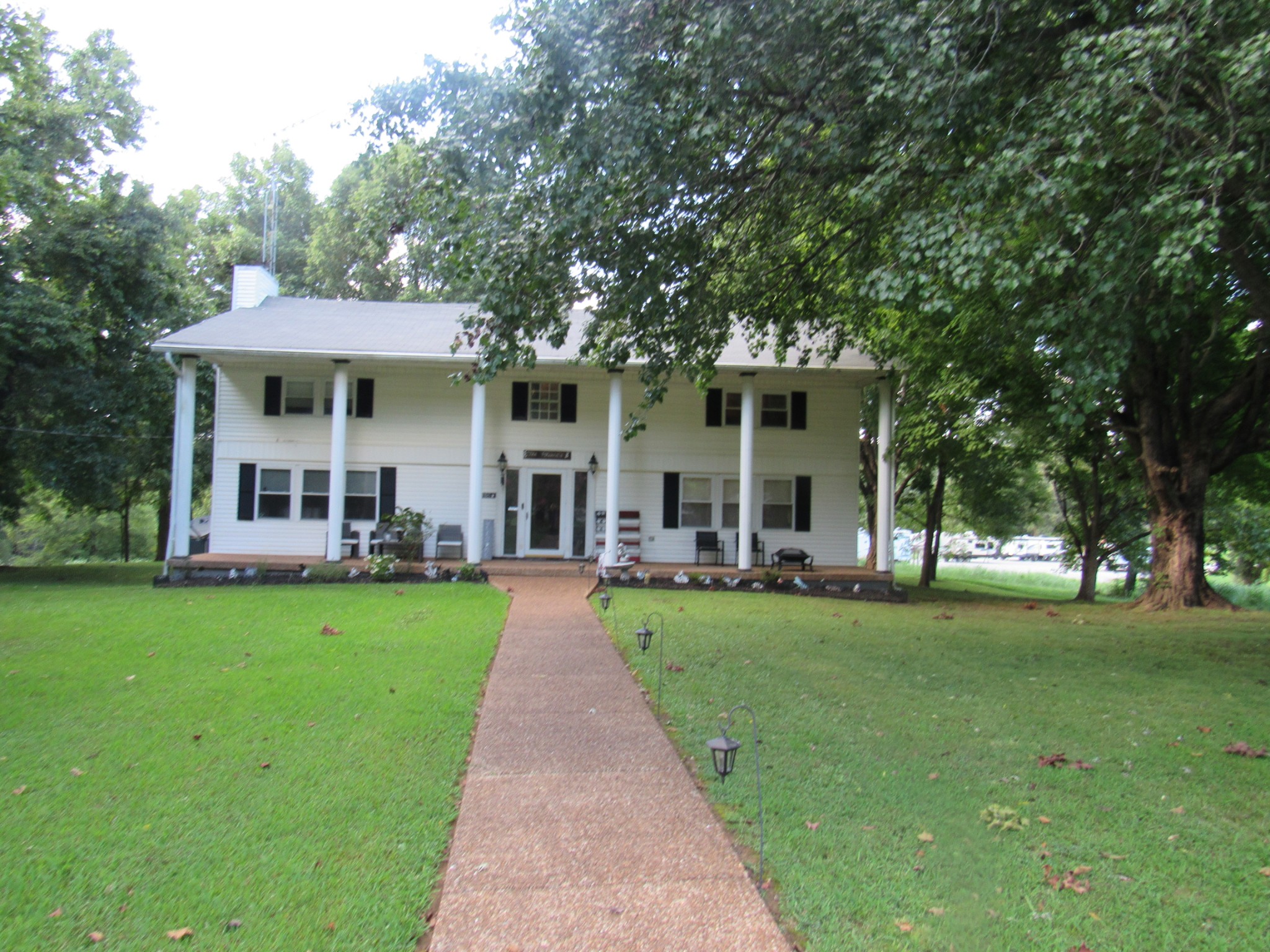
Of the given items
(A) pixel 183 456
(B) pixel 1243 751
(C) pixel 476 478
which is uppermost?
(A) pixel 183 456

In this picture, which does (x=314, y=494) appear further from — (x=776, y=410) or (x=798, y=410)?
(x=798, y=410)

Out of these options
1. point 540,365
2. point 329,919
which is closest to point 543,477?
point 540,365

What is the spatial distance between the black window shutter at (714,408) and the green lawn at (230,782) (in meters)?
9.93

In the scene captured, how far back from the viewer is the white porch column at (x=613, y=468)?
17.0 meters

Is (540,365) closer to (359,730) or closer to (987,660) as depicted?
(987,660)

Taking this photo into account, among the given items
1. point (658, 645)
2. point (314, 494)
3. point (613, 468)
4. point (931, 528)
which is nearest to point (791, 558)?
point (613, 468)

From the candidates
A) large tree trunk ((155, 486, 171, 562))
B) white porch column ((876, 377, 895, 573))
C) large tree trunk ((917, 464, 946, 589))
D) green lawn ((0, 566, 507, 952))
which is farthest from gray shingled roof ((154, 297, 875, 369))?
large tree trunk ((155, 486, 171, 562))

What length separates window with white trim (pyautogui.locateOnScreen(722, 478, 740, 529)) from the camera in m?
18.9

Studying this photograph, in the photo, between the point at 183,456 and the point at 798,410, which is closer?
the point at 183,456

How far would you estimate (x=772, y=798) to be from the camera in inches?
189

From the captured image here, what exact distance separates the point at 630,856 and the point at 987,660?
6.50 metres

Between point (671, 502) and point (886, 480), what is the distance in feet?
15.2

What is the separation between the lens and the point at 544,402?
18797 millimetres

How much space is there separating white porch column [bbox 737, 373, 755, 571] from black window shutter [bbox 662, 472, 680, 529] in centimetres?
157
